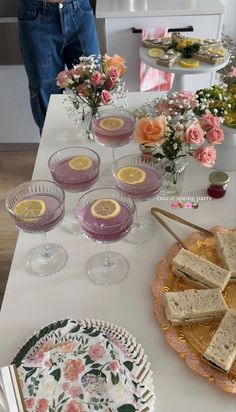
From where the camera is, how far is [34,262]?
104 centimetres

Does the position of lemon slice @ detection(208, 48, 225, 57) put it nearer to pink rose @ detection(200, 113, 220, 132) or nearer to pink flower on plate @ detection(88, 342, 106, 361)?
pink rose @ detection(200, 113, 220, 132)

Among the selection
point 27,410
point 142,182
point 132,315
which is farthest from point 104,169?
point 27,410

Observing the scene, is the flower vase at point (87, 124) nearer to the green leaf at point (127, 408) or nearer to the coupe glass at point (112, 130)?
the coupe glass at point (112, 130)

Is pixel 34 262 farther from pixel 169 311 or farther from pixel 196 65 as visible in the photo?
pixel 196 65

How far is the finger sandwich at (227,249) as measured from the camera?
95cm

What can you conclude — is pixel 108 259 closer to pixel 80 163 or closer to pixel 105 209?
pixel 105 209

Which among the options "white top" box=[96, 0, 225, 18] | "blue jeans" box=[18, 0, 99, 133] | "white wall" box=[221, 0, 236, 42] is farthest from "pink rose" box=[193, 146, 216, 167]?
"white wall" box=[221, 0, 236, 42]

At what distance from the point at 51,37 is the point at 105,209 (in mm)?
1296

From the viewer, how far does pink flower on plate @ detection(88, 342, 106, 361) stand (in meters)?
0.80

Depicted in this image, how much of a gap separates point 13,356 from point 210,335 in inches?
15.1

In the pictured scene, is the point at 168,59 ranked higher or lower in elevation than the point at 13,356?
higher

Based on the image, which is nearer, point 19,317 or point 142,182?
point 19,317

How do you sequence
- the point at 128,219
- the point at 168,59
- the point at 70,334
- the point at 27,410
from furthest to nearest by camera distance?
the point at 168,59, the point at 128,219, the point at 70,334, the point at 27,410

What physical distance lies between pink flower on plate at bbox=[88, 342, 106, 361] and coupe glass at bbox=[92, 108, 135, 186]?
540 mm
